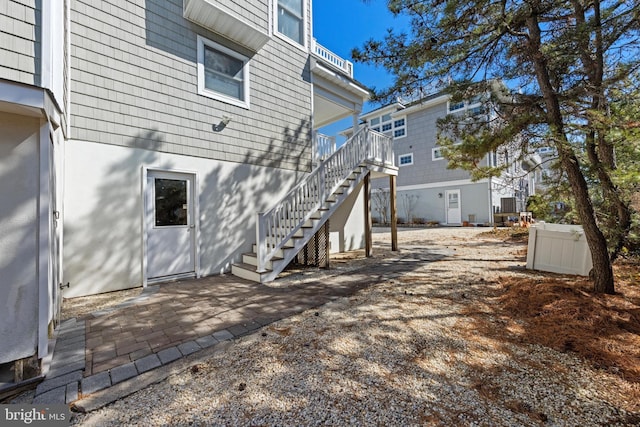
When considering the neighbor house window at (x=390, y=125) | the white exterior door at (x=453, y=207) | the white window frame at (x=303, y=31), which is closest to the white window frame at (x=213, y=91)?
the white window frame at (x=303, y=31)

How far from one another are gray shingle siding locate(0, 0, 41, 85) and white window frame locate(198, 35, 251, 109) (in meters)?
3.16

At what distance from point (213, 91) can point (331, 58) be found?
4286 mm

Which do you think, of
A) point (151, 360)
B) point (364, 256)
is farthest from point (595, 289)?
point (151, 360)

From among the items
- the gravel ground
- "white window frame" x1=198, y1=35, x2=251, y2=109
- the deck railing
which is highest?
"white window frame" x1=198, y1=35, x2=251, y2=109

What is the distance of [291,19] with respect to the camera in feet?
22.9

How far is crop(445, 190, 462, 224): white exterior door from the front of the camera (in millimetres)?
16469

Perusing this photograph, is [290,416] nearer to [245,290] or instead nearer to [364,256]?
[245,290]

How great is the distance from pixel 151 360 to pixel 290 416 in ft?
4.53

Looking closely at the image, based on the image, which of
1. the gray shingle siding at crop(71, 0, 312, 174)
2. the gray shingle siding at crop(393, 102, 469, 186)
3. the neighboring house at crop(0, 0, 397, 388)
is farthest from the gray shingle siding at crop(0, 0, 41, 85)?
the gray shingle siding at crop(393, 102, 469, 186)

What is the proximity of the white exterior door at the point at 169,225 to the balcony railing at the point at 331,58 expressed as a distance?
5.08 metres

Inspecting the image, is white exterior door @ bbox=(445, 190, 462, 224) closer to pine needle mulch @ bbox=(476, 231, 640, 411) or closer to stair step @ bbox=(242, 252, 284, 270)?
pine needle mulch @ bbox=(476, 231, 640, 411)

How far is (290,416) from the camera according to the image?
1.64m

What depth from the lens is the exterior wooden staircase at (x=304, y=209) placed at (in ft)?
16.0

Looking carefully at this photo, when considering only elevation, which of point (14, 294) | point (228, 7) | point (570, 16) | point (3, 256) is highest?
point (228, 7)
